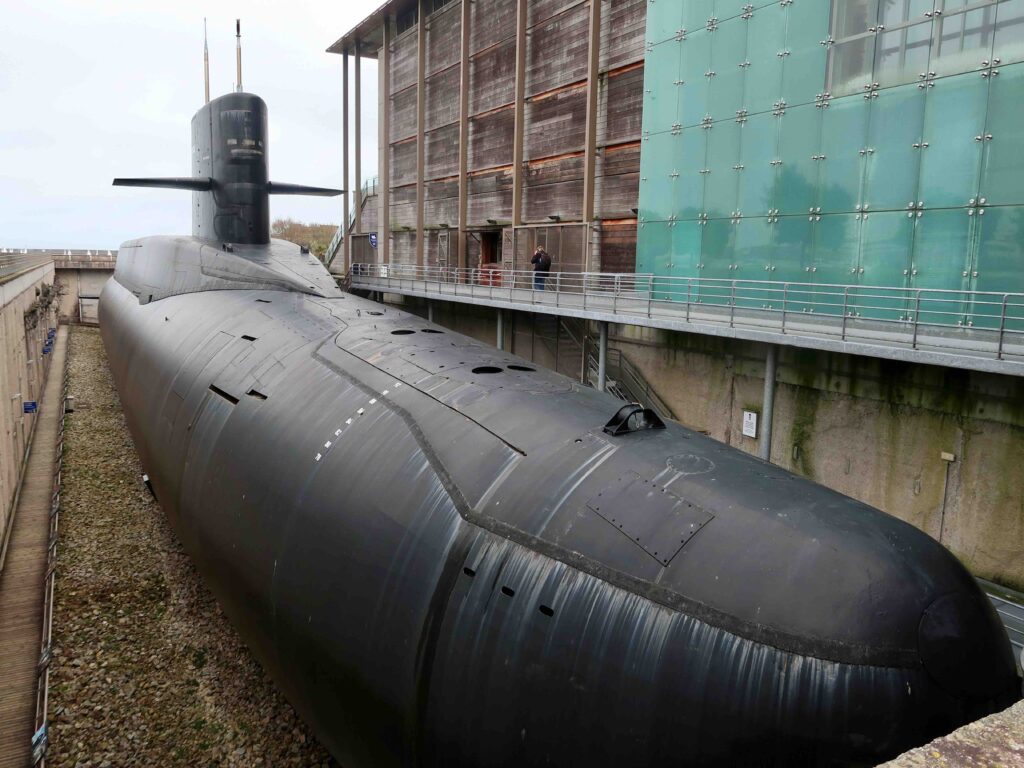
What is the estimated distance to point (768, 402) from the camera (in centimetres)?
1153

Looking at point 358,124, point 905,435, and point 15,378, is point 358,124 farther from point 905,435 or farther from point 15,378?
point 905,435

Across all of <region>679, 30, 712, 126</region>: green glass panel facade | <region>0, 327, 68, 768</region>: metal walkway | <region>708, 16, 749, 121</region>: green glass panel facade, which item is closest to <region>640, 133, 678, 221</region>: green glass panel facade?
<region>679, 30, 712, 126</region>: green glass panel facade

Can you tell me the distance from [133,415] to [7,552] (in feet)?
9.66

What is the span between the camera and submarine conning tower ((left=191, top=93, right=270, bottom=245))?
16.7 metres

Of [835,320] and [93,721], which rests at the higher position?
[835,320]

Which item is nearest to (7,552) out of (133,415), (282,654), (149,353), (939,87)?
(133,415)

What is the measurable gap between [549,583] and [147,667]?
5372 millimetres

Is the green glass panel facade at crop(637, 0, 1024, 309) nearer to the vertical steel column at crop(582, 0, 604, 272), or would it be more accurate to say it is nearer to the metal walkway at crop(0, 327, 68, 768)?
the vertical steel column at crop(582, 0, 604, 272)

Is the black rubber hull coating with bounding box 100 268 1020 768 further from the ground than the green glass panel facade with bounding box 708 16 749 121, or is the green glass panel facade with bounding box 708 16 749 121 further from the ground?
the green glass panel facade with bounding box 708 16 749 121

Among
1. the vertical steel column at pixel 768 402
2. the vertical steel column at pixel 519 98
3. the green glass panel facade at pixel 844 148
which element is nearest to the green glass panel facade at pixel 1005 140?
the green glass panel facade at pixel 844 148

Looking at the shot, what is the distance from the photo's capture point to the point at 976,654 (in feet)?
11.4

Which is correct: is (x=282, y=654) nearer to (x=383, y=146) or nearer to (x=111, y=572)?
(x=111, y=572)

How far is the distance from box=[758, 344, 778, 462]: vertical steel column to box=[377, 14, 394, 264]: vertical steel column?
74.8ft

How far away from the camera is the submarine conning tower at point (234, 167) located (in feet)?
54.9
